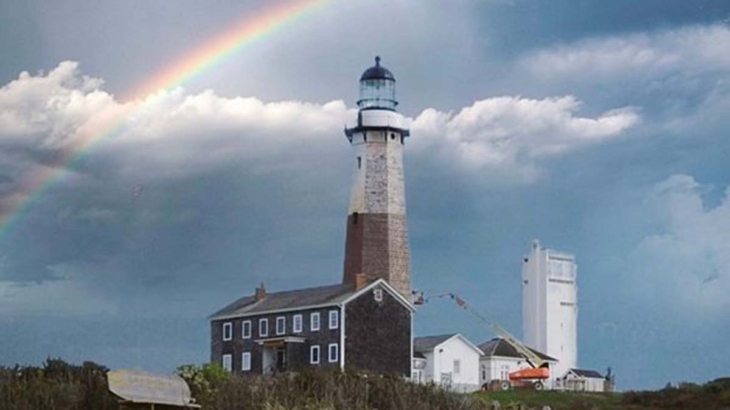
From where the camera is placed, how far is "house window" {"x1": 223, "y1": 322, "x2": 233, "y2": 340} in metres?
61.9

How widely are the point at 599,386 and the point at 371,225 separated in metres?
15.1

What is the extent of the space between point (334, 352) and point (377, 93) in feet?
56.1

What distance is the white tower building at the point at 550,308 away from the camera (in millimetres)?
72000

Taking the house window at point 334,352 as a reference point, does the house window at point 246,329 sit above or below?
above

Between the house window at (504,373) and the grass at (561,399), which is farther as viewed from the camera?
the house window at (504,373)

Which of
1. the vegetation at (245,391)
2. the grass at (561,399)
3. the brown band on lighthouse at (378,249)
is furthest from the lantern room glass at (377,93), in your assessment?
the vegetation at (245,391)

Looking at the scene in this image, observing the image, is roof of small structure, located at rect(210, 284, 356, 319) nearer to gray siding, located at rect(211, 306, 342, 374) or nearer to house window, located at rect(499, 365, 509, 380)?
gray siding, located at rect(211, 306, 342, 374)

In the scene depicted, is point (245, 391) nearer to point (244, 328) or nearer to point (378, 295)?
point (378, 295)

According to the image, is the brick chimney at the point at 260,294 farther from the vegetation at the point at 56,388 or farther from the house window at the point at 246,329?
the vegetation at the point at 56,388

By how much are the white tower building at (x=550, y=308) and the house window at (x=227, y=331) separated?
18.5 m

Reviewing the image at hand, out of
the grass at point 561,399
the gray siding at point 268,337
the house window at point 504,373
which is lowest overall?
the grass at point 561,399

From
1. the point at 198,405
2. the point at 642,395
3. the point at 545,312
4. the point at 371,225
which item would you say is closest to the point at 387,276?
the point at 371,225

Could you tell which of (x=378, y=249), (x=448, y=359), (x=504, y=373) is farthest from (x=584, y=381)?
(x=378, y=249)

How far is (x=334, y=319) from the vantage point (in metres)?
57.1
